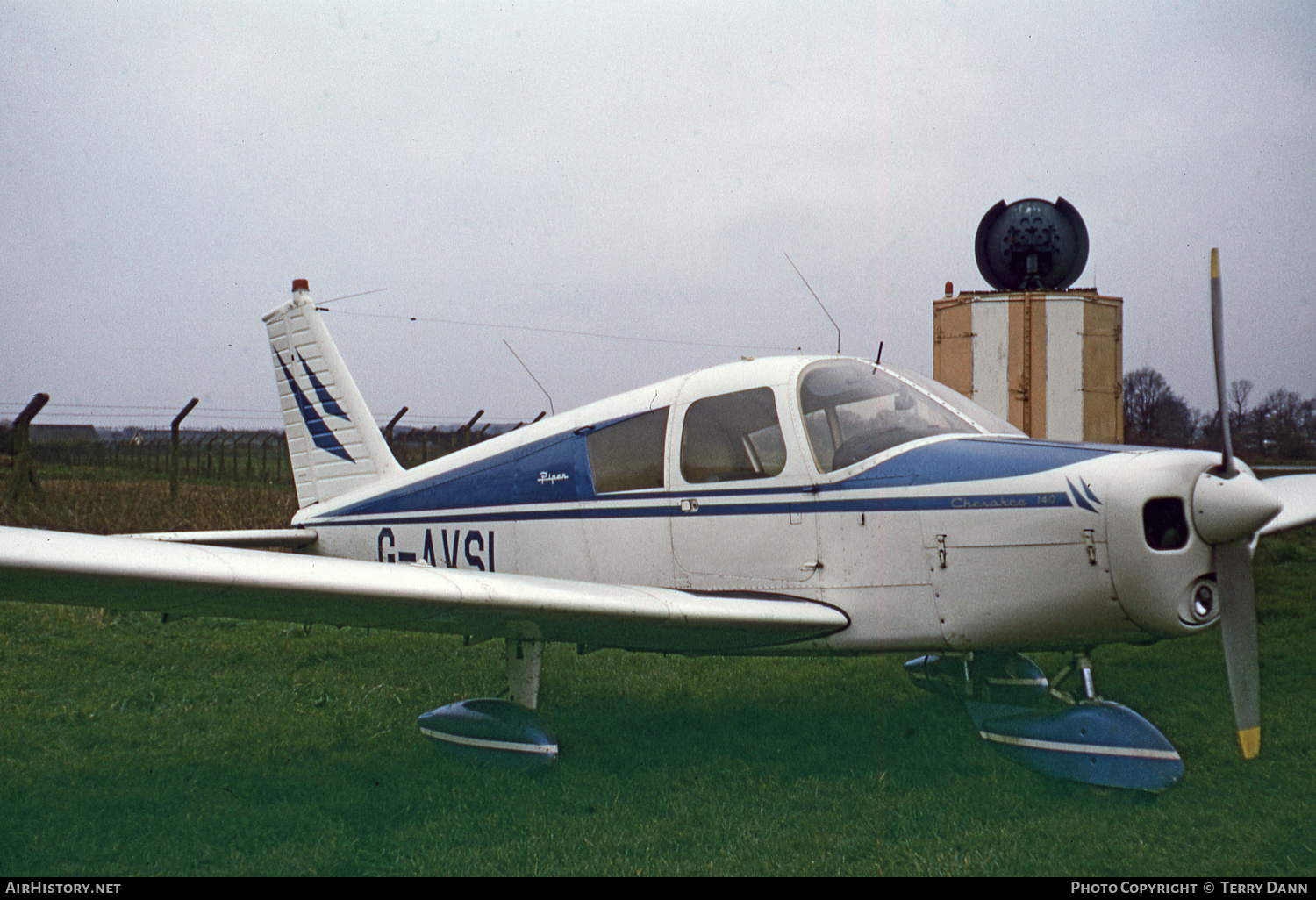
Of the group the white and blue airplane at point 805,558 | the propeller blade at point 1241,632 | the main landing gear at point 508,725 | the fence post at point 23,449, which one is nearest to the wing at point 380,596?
the white and blue airplane at point 805,558

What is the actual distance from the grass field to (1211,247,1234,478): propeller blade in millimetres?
1522

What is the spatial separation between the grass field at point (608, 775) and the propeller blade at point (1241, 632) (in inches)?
17.5

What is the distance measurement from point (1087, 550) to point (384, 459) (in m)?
5.19

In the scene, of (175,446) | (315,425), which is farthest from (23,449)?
(315,425)

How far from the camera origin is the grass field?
3.60 meters

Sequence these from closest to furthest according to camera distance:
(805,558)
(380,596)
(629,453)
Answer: (380,596), (805,558), (629,453)

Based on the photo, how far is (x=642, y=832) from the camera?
3.82m

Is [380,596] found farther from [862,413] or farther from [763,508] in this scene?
[862,413]

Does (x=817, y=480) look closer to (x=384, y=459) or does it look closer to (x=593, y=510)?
(x=593, y=510)

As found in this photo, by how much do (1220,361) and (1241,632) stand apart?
112cm

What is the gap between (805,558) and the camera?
452cm

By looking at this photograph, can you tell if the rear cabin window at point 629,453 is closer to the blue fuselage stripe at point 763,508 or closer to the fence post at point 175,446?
the blue fuselage stripe at point 763,508

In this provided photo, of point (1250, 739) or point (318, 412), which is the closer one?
point (1250, 739)

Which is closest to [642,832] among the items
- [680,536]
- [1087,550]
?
[680,536]
